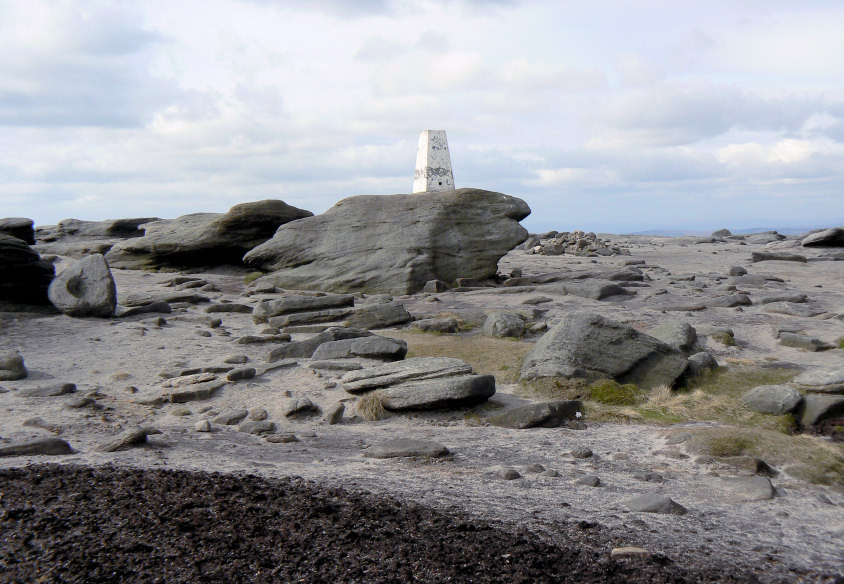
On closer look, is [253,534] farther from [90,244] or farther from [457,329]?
[90,244]

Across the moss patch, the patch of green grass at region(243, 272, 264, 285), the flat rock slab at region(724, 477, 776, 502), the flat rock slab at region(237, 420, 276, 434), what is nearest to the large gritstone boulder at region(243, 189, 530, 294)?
the patch of green grass at region(243, 272, 264, 285)

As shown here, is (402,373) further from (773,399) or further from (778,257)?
(778,257)

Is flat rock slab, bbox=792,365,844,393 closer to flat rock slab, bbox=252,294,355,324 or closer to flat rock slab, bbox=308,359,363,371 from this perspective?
flat rock slab, bbox=308,359,363,371

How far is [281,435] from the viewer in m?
6.48

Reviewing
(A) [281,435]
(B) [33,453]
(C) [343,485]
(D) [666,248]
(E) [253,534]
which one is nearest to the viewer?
(E) [253,534]

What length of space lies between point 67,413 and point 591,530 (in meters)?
5.26

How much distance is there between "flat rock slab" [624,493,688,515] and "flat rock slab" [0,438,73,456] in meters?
4.30

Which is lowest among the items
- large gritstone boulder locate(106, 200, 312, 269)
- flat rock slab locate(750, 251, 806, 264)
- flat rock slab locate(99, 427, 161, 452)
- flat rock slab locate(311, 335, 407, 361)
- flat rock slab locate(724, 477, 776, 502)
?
flat rock slab locate(724, 477, 776, 502)

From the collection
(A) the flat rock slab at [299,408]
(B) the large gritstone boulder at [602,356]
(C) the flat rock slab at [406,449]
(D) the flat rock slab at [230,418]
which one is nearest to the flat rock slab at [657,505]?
(C) the flat rock slab at [406,449]

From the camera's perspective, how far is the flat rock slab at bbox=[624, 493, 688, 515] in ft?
14.9

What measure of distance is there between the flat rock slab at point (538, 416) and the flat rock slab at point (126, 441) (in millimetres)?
3179

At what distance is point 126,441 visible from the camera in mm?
5770

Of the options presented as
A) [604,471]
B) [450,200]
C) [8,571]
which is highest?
[450,200]

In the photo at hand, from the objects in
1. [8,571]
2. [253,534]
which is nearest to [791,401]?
[253,534]
